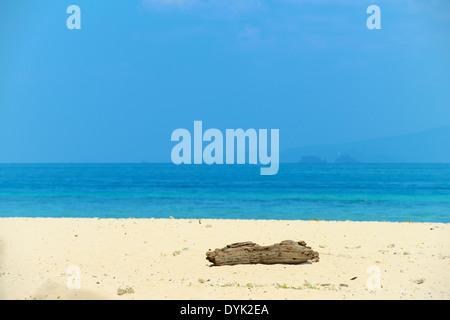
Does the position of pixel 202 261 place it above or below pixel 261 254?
below

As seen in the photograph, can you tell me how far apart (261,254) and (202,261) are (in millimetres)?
1515

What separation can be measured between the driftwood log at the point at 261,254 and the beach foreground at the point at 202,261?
0.64 feet

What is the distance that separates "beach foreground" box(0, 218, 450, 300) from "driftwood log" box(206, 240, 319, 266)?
196mm

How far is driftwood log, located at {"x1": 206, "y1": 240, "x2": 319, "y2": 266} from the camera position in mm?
10617

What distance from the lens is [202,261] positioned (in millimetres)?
11266

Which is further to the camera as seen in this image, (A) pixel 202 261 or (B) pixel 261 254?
(A) pixel 202 261

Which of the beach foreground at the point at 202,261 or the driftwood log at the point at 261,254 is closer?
the beach foreground at the point at 202,261

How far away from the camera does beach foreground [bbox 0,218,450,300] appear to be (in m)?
8.28

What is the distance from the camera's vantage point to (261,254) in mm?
10641

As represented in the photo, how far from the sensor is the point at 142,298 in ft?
25.1

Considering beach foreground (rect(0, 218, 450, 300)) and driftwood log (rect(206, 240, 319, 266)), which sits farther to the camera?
driftwood log (rect(206, 240, 319, 266))

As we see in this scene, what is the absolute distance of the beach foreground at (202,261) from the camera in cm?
828
